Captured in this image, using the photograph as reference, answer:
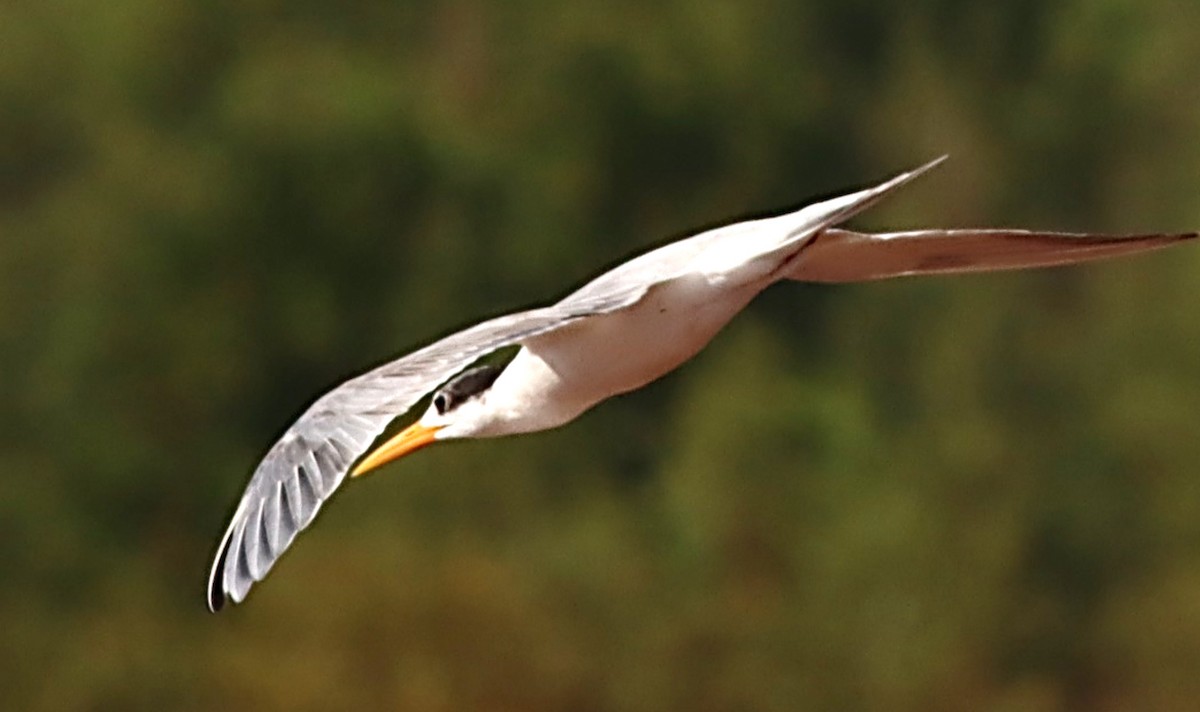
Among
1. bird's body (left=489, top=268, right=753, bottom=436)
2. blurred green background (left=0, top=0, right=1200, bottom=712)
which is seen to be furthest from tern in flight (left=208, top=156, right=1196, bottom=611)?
blurred green background (left=0, top=0, right=1200, bottom=712)

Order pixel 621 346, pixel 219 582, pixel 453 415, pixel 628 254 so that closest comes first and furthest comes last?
pixel 219 582, pixel 621 346, pixel 453 415, pixel 628 254

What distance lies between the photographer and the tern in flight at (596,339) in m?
1.11

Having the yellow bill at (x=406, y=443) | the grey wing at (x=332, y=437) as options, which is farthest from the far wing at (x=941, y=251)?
the yellow bill at (x=406, y=443)

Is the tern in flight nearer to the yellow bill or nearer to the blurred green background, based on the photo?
the yellow bill

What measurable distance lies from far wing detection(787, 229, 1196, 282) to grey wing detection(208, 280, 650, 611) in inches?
6.7

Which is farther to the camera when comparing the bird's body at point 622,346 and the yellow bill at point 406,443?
the yellow bill at point 406,443

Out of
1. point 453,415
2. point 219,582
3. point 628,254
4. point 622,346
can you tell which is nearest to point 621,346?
point 622,346

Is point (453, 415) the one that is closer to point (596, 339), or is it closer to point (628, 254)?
point (596, 339)

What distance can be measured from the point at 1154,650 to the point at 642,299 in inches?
98.4

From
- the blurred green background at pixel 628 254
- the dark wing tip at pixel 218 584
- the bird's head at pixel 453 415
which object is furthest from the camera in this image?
the blurred green background at pixel 628 254

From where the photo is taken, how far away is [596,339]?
1268 mm

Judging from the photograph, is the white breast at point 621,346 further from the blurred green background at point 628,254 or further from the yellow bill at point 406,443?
the blurred green background at point 628,254

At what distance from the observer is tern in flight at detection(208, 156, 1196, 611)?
1111 mm

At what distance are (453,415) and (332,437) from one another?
27cm
